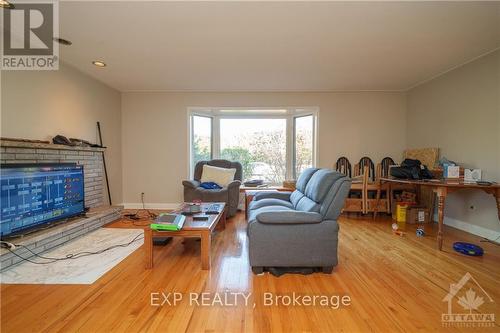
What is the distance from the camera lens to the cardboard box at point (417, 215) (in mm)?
3719

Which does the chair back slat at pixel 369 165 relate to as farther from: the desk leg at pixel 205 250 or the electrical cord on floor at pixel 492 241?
the desk leg at pixel 205 250

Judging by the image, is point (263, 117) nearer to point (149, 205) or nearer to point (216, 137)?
point (216, 137)

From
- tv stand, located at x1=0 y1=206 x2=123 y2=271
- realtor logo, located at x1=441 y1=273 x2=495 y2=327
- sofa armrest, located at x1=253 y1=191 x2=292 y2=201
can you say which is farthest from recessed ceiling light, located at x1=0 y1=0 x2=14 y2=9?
realtor logo, located at x1=441 y1=273 x2=495 y2=327

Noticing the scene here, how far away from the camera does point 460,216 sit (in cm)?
341

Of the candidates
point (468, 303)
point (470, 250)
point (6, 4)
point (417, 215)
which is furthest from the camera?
point (417, 215)

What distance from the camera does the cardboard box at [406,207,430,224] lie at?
3719 millimetres

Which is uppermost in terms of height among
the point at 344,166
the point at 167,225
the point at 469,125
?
the point at 469,125

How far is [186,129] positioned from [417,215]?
4.36m

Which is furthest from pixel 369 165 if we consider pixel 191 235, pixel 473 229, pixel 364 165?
pixel 191 235

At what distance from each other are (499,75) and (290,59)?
2514 mm

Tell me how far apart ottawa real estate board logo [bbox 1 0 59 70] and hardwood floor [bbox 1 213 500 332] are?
2.38 metres

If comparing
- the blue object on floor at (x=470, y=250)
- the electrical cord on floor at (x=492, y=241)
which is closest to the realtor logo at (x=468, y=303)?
the blue object on floor at (x=470, y=250)

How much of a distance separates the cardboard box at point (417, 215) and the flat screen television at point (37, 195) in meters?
4.88

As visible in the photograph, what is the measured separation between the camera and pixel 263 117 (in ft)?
16.5
